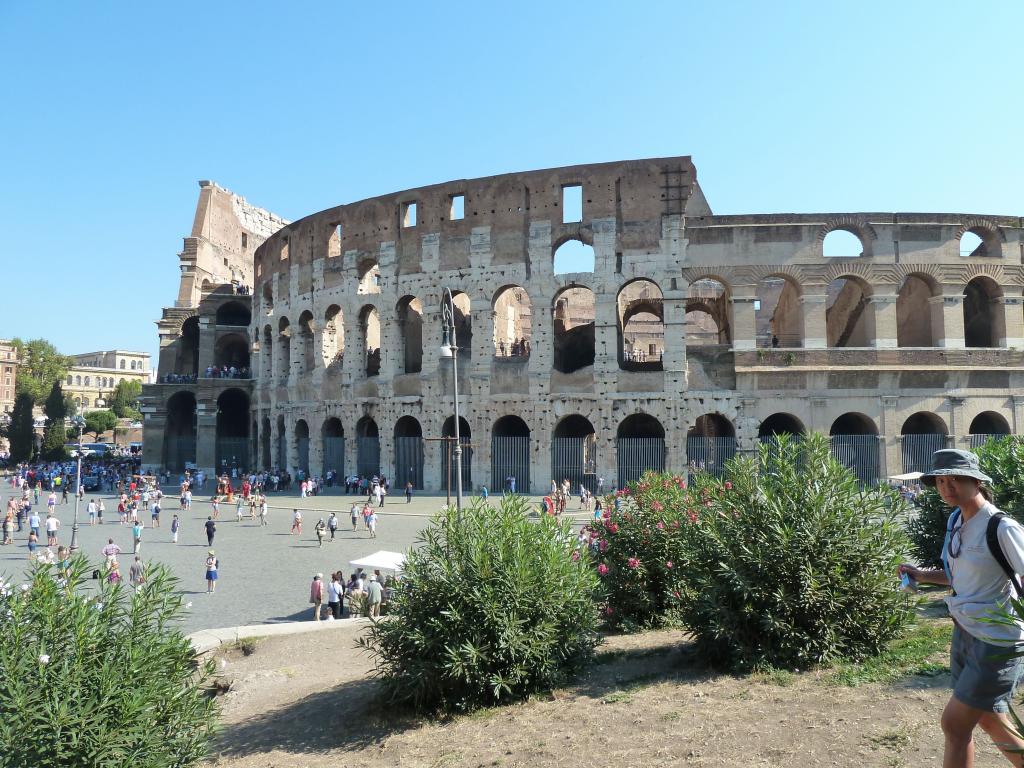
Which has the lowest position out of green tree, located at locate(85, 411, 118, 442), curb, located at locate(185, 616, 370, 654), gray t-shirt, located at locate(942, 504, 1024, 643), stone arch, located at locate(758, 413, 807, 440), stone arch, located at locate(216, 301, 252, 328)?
curb, located at locate(185, 616, 370, 654)

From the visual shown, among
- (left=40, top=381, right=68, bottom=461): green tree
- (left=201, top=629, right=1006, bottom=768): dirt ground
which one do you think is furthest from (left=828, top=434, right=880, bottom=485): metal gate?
(left=40, top=381, right=68, bottom=461): green tree

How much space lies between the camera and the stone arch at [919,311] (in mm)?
21000

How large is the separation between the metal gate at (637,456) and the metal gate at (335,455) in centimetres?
1162

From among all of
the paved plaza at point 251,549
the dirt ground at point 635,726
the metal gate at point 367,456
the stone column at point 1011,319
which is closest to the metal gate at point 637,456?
the paved plaza at point 251,549

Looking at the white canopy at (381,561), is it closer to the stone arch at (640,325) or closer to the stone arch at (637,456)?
the stone arch at (637,456)

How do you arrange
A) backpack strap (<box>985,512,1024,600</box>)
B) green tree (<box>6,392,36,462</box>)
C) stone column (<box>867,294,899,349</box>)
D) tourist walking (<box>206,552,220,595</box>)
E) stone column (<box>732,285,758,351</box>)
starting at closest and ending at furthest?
1. backpack strap (<box>985,512,1024,600</box>)
2. tourist walking (<box>206,552,220,595</box>)
3. stone column (<box>867,294,899,349</box>)
4. stone column (<box>732,285,758,351</box>)
5. green tree (<box>6,392,36,462</box>)

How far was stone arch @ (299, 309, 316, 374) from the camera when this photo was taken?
2836 centimetres

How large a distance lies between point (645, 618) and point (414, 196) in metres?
20.2

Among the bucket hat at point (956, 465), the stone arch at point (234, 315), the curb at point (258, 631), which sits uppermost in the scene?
the stone arch at point (234, 315)

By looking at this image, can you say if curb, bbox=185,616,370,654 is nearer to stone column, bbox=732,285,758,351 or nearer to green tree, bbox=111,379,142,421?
stone column, bbox=732,285,758,351

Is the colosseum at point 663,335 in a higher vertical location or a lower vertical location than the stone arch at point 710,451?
higher

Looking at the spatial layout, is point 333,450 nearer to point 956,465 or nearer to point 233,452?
point 233,452

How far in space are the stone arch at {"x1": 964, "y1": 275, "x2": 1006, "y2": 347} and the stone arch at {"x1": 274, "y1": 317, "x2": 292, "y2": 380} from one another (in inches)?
1078

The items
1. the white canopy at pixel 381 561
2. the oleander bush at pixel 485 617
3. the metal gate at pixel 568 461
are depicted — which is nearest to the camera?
the oleander bush at pixel 485 617
